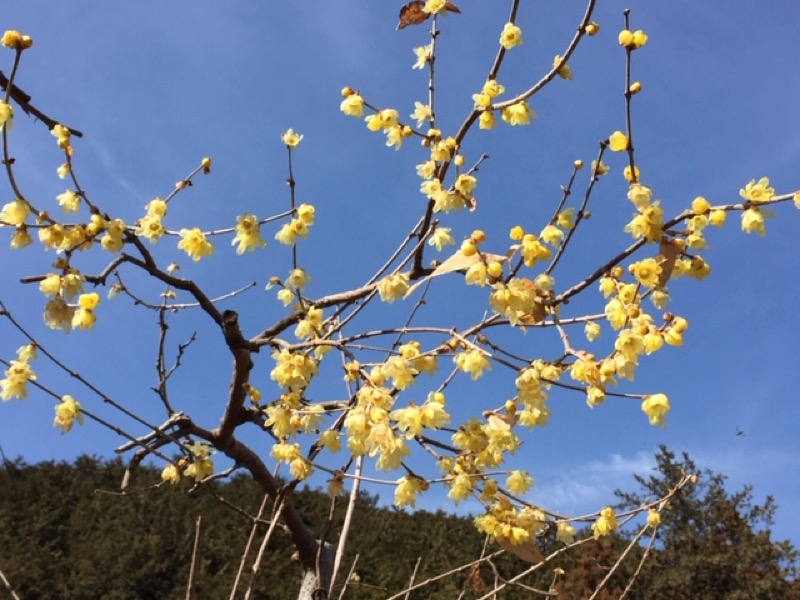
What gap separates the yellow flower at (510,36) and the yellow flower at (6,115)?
124cm

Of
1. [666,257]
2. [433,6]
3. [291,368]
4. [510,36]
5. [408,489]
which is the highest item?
[433,6]

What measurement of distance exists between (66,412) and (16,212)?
1.75 feet

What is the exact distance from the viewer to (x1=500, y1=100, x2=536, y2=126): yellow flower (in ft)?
6.55

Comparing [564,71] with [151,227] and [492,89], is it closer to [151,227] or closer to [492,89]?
[492,89]

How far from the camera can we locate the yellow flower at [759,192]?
1654 mm

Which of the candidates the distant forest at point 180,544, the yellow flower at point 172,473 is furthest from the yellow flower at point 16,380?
the distant forest at point 180,544

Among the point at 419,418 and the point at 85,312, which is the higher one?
the point at 85,312

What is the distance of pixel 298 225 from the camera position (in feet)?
6.84

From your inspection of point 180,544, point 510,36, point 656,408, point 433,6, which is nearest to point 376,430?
point 656,408

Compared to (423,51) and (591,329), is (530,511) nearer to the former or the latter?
(591,329)

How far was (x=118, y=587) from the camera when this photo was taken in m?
6.14

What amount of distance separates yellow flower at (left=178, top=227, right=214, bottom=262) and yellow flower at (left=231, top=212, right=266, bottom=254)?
0.09 meters

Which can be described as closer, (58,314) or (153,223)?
(58,314)

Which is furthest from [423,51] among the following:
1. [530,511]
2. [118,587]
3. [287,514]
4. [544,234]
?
[118,587]
